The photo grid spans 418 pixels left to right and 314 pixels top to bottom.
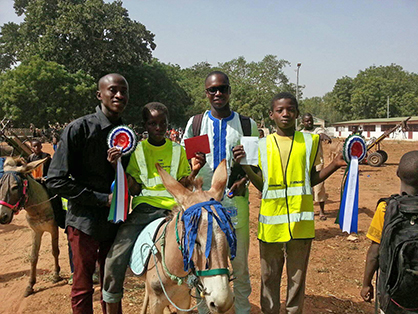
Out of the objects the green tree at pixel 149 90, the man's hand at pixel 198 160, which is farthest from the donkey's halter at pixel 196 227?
the green tree at pixel 149 90

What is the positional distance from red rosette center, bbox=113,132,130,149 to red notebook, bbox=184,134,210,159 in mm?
575

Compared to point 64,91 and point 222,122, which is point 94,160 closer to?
point 222,122

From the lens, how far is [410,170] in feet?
8.10

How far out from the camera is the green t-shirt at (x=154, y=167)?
124 inches

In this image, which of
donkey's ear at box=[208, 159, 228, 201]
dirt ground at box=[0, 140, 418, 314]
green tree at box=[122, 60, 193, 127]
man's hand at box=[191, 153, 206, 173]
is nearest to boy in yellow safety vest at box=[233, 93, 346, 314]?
man's hand at box=[191, 153, 206, 173]

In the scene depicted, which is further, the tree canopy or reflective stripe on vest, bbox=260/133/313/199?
the tree canopy

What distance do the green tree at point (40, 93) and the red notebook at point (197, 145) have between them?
3074 centimetres

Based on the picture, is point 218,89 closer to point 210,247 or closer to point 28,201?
point 210,247

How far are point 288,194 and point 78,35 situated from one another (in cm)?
3690

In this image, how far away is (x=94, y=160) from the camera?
3021 millimetres

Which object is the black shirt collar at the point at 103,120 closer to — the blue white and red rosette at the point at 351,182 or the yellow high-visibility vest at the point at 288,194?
the yellow high-visibility vest at the point at 288,194

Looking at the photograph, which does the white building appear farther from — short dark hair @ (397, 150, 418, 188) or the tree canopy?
short dark hair @ (397, 150, 418, 188)

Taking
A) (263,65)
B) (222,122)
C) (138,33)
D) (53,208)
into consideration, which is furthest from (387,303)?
(263,65)

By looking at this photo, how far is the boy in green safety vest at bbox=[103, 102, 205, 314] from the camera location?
2.99m
